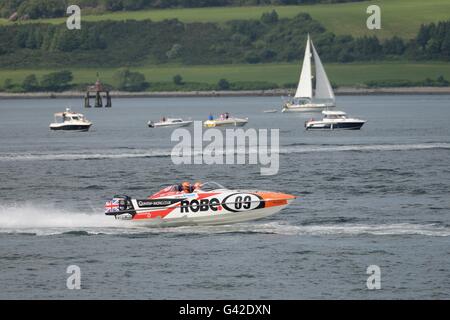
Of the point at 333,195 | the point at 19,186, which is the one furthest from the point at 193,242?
the point at 19,186

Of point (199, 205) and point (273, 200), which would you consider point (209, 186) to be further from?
point (273, 200)

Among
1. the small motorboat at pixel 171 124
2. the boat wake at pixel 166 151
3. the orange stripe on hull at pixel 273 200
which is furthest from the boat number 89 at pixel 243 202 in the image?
the small motorboat at pixel 171 124

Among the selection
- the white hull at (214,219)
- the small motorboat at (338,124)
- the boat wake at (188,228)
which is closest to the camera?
the boat wake at (188,228)

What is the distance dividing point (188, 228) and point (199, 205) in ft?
5.48

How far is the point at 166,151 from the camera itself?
11144 centimetres

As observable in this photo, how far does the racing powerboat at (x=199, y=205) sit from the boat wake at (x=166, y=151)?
4753cm

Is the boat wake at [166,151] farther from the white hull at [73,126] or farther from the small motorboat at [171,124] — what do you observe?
the small motorboat at [171,124]

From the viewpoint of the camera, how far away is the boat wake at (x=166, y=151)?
10394 cm

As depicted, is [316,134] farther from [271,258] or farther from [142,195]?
→ [271,258]

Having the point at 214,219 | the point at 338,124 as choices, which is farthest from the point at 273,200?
the point at 338,124

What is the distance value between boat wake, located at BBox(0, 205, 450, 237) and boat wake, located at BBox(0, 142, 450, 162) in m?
43.6

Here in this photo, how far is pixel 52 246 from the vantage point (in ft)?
174

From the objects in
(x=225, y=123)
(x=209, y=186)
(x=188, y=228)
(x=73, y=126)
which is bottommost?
(x=225, y=123)

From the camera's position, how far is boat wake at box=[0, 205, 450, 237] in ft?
180
